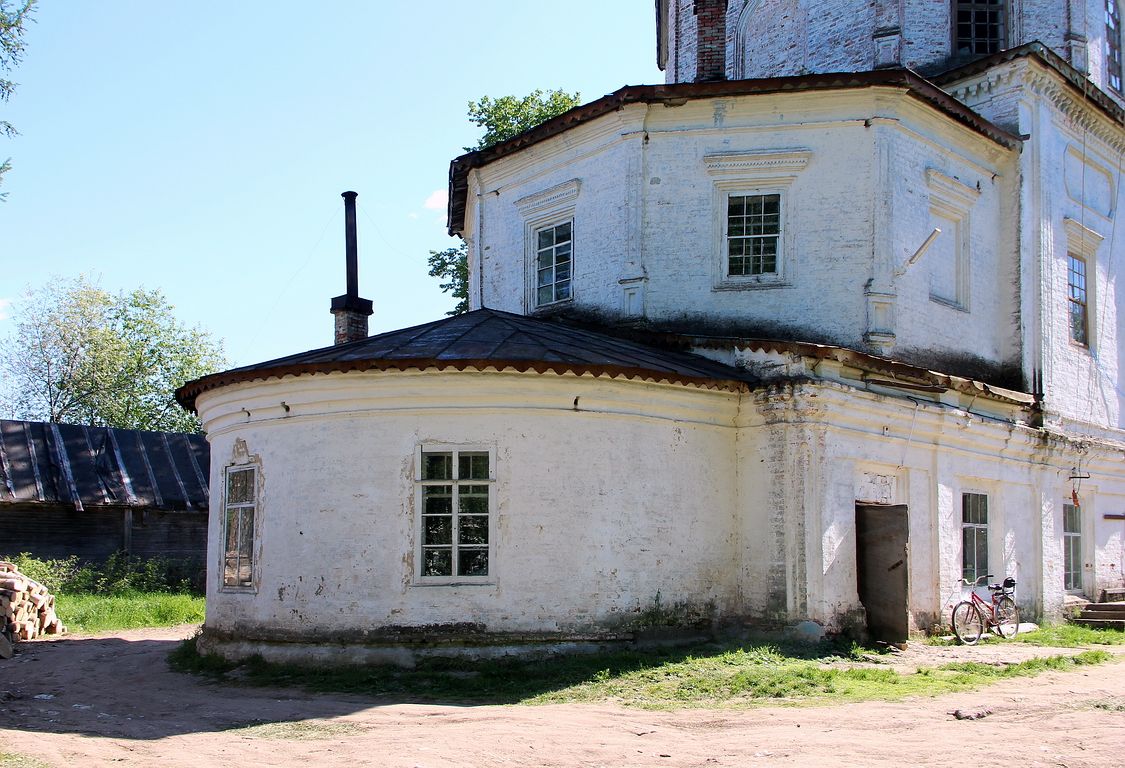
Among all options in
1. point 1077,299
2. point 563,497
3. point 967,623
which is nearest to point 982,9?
point 1077,299

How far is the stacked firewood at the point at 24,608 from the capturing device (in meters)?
15.4

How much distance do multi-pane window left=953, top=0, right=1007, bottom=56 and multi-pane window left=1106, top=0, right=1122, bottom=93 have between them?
255 cm

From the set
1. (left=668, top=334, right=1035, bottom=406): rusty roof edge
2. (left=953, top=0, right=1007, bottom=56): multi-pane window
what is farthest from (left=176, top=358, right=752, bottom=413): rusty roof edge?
(left=953, top=0, right=1007, bottom=56): multi-pane window

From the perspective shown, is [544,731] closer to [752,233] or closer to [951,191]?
[752,233]

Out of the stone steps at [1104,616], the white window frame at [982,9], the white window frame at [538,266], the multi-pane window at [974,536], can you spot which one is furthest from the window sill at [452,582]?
the white window frame at [982,9]

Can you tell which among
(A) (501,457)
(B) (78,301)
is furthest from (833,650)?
(B) (78,301)

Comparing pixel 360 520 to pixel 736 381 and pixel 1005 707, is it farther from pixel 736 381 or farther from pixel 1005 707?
pixel 1005 707

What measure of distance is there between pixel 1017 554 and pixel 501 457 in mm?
8765

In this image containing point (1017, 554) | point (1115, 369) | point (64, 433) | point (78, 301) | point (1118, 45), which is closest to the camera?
point (1017, 554)

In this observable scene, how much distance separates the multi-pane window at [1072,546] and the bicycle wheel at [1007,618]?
8.88ft

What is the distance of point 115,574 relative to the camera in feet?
71.9

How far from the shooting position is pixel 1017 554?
16125mm

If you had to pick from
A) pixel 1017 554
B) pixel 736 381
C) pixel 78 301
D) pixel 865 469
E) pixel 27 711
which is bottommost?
pixel 27 711

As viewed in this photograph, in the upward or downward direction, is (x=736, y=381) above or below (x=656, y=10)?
below
